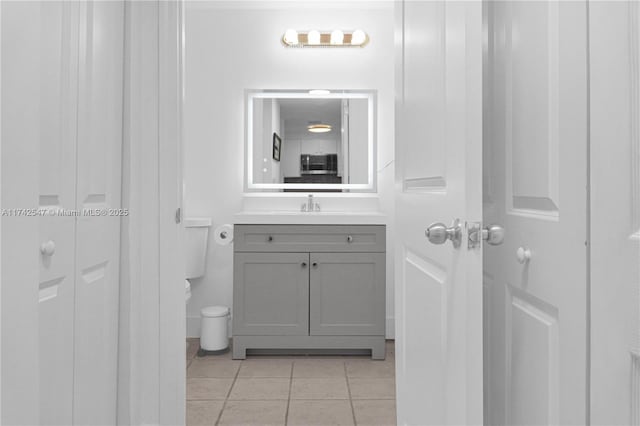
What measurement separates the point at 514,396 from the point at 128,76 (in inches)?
60.3

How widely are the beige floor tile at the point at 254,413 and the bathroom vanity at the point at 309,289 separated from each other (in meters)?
0.69

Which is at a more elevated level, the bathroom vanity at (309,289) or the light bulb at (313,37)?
the light bulb at (313,37)

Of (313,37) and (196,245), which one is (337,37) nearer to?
(313,37)

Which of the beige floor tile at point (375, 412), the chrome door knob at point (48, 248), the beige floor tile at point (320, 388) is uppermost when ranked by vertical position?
the chrome door knob at point (48, 248)

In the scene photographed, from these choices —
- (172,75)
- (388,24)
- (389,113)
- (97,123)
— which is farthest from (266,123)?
(97,123)

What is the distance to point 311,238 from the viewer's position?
122 inches

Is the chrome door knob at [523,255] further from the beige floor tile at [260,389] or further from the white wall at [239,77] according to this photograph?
the white wall at [239,77]

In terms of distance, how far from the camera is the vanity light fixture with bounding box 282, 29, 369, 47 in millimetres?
3443

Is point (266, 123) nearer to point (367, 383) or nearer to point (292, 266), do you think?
point (292, 266)

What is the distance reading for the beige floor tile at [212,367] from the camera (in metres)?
2.81

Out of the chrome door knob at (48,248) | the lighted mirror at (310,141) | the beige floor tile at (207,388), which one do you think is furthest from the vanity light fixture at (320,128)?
the chrome door knob at (48,248)

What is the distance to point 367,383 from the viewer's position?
8.82 ft

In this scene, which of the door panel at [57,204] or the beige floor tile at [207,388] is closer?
the door panel at [57,204]

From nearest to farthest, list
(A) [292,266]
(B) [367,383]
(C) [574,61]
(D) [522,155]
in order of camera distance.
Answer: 1. (C) [574,61]
2. (D) [522,155]
3. (B) [367,383]
4. (A) [292,266]
